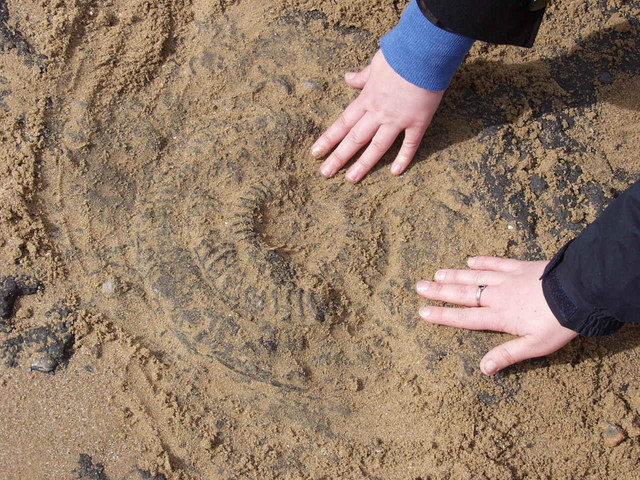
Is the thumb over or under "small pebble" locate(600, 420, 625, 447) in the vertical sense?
over

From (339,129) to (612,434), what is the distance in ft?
4.83

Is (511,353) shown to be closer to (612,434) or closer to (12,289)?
(612,434)

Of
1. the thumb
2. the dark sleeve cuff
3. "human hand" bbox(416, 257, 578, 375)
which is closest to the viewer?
the dark sleeve cuff

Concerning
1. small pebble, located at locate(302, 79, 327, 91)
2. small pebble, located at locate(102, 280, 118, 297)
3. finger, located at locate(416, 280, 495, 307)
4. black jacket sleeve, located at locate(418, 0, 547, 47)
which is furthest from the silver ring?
small pebble, located at locate(102, 280, 118, 297)

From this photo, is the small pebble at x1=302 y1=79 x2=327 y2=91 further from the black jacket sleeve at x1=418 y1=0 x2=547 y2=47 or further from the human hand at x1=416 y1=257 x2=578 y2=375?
the human hand at x1=416 y1=257 x2=578 y2=375

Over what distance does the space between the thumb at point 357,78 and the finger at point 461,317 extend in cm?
95

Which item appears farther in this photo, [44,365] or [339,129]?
[339,129]

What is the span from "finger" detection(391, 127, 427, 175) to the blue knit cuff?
182 millimetres

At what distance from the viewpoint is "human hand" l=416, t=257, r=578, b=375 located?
1926 millimetres

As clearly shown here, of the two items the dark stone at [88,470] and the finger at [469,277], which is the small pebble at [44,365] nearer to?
the dark stone at [88,470]

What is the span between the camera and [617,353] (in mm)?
2090

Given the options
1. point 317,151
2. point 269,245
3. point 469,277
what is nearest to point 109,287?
point 269,245

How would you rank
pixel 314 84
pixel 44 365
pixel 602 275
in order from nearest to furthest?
pixel 602 275 → pixel 44 365 → pixel 314 84

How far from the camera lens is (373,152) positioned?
2.22m
